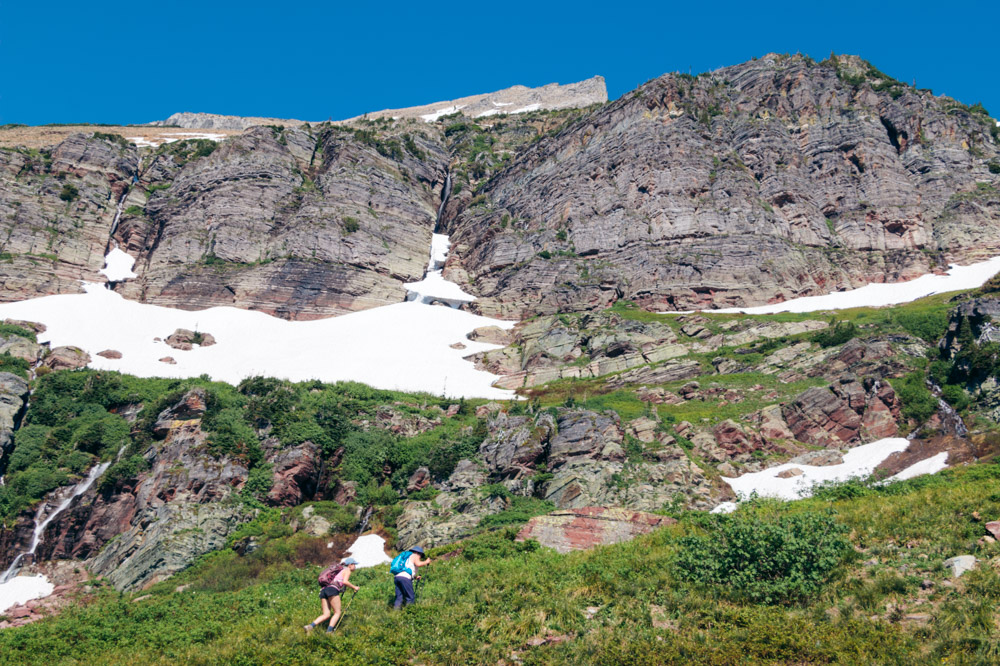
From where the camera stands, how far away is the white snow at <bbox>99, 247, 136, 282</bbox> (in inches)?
2643

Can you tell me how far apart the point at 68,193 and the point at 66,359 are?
33751 mm

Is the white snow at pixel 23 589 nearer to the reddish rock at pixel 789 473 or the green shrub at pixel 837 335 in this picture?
the reddish rock at pixel 789 473

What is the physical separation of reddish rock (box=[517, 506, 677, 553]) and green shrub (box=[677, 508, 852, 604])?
440cm

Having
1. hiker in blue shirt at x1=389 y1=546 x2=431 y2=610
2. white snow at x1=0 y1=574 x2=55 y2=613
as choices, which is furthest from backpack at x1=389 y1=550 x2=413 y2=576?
white snow at x1=0 y1=574 x2=55 y2=613

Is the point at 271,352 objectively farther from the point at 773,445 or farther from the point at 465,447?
the point at 773,445

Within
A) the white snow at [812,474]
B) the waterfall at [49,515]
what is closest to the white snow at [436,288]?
the waterfall at [49,515]

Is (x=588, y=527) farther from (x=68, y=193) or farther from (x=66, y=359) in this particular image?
(x=68, y=193)

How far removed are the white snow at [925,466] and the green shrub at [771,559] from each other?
1156 centimetres

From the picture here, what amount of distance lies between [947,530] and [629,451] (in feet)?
48.0

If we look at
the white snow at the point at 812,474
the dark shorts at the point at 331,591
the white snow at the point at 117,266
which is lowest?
the white snow at the point at 812,474

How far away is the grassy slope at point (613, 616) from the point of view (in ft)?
27.3

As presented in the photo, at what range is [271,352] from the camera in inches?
2170

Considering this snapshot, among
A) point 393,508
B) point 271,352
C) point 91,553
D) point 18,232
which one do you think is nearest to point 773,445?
point 393,508

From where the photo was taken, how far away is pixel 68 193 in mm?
69062
